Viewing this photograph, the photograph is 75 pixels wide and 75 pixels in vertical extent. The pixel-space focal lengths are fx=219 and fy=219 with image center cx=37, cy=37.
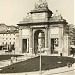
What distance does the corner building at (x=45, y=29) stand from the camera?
47.6 meters

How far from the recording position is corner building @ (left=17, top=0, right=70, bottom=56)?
4756cm

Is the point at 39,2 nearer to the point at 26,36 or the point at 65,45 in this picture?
the point at 26,36

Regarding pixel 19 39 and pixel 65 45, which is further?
pixel 19 39

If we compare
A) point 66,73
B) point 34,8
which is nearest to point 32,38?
point 34,8

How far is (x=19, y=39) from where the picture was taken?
5225 cm

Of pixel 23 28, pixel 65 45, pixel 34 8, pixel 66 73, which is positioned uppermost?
pixel 34 8

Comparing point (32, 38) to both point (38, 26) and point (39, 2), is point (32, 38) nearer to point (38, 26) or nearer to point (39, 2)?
point (38, 26)

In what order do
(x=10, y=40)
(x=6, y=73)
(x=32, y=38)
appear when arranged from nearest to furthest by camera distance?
(x=6, y=73) < (x=32, y=38) < (x=10, y=40)

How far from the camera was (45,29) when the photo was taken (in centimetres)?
4931

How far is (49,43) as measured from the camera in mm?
48875

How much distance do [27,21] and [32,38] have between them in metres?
4.17

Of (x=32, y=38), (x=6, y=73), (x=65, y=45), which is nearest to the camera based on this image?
(x=6, y=73)

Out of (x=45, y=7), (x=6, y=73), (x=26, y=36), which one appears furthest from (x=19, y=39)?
(x=6, y=73)

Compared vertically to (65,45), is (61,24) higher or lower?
higher
